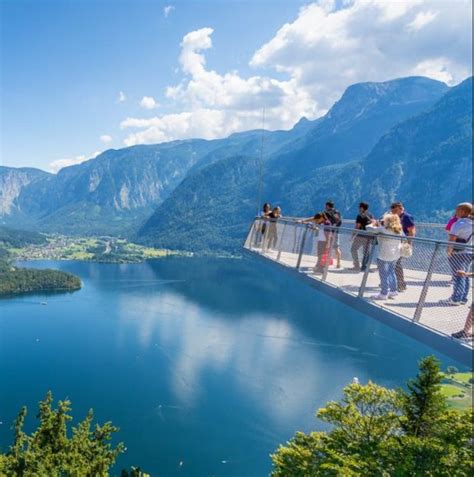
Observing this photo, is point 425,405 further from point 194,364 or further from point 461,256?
point 194,364

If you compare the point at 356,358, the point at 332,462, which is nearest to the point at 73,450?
the point at 332,462

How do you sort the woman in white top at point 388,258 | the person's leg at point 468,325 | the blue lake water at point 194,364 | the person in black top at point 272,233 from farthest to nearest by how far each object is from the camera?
1. the blue lake water at point 194,364
2. the person in black top at point 272,233
3. the woman in white top at point 388,258
4. the person's leg at point 468,325

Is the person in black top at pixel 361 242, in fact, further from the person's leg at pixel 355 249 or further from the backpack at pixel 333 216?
the backpack at pixel 333 216

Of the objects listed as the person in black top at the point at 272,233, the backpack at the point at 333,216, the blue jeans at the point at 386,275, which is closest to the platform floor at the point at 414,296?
the blue jeans at the point at 386,275

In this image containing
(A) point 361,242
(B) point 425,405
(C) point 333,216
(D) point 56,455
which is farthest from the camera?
(D) point 56,455

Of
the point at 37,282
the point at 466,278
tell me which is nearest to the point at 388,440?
the point at 466,278

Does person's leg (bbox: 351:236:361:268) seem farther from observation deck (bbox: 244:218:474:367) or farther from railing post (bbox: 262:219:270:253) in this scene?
railing post (bbox: 262:219:270:253)

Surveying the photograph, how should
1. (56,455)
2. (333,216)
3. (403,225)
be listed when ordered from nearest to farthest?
(403,225)
(333,216)
(56,455)
